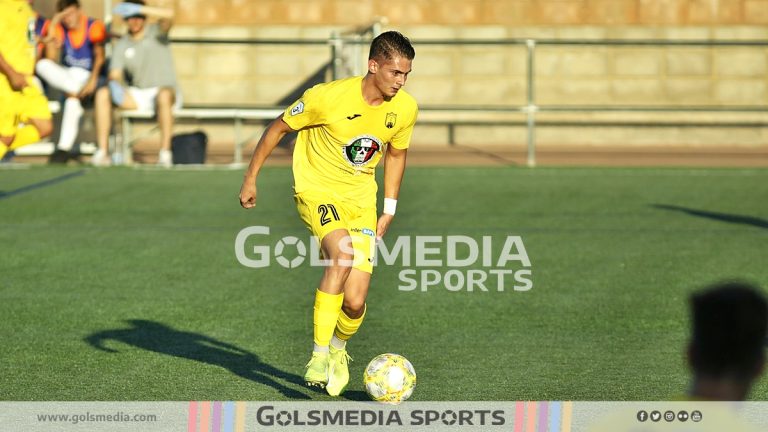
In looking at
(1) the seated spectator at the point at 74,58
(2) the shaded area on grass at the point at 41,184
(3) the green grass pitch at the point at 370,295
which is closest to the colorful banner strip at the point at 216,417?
(3) the green grass pitch at the point at 370,295

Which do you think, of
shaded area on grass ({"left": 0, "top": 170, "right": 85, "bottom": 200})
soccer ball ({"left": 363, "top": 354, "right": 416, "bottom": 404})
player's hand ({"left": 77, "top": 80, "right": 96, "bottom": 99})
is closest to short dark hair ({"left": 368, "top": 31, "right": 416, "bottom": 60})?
soccer ball ({"left": 363, "top": 354, "right": 416, "bottom": 404})

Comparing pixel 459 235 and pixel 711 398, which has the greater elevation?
pixel 711 398

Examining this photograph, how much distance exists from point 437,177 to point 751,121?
8166 millimetres

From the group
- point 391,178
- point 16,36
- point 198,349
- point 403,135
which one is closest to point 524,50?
point 16,36

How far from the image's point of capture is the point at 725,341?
2.88 m

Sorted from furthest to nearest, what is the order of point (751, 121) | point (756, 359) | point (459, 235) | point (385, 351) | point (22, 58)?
point (751, 121)
point (22, 58)
point (459, 235)
point (385, 351)
point (756, 359)

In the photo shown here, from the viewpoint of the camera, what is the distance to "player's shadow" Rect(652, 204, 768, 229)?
13609 millimetres

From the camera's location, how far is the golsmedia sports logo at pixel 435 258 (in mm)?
10469

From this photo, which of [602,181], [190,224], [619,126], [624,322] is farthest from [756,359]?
[619,126]

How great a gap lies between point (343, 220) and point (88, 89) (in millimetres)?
12344

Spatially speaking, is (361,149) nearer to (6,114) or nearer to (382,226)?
(382,226)

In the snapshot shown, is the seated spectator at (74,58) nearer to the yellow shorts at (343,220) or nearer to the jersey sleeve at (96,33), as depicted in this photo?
the jersey sleeve at (96,33)

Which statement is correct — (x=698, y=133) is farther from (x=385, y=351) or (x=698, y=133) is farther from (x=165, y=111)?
(x=385, y=351)

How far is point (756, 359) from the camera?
115 inches
